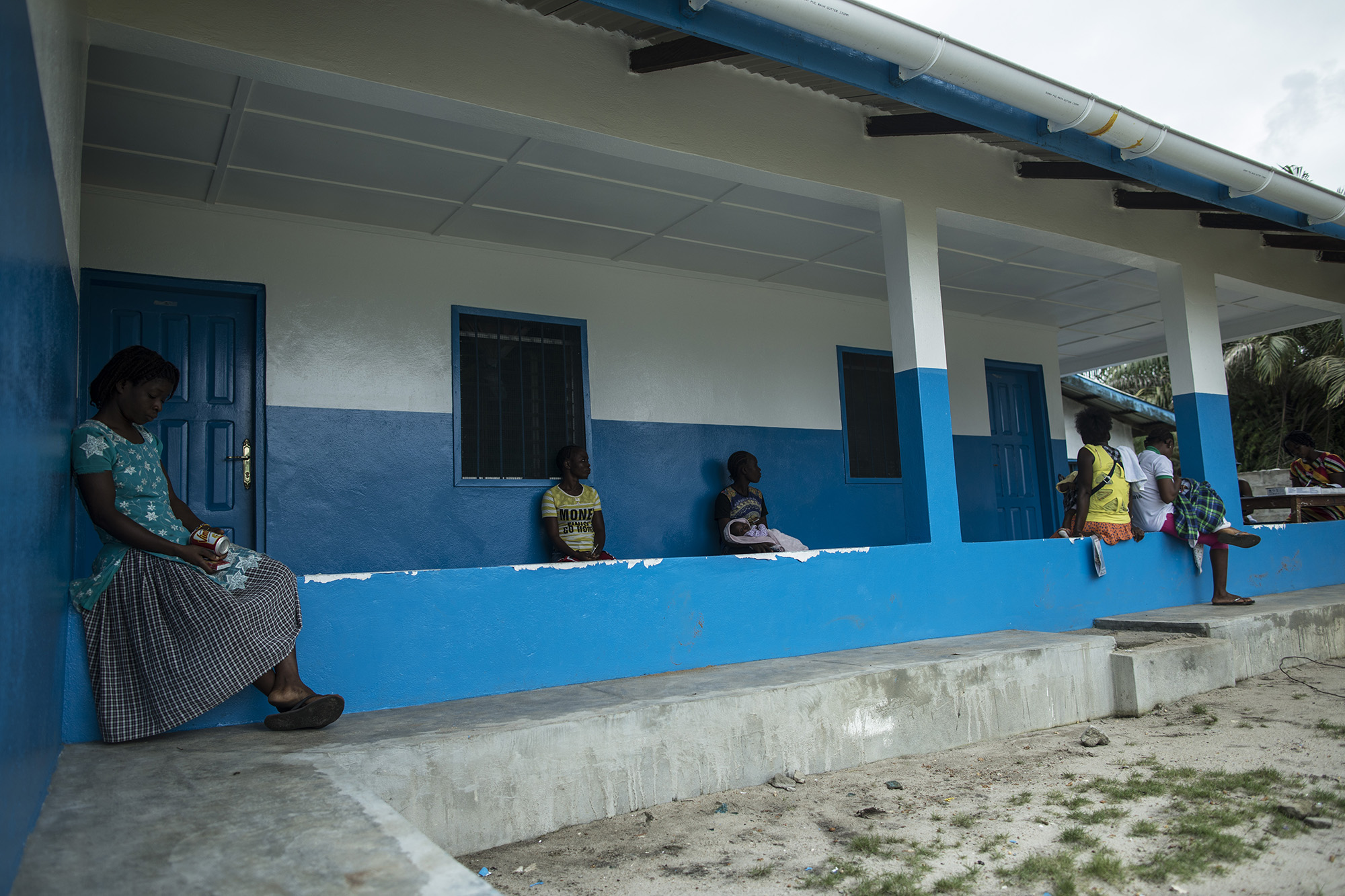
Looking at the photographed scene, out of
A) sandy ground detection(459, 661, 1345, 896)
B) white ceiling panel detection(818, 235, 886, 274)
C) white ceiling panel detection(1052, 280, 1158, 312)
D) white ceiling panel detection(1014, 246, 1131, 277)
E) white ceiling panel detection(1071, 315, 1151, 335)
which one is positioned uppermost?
white ceiling panel detection(818, 235, 886, 274)

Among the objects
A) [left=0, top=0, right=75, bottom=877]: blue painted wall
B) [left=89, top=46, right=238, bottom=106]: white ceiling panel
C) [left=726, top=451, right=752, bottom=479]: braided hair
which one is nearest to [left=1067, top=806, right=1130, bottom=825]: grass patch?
[left=0, top=0, right=75, bottom=877]: blue painted wall

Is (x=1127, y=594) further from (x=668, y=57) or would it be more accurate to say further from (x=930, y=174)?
(x=668, y=57)

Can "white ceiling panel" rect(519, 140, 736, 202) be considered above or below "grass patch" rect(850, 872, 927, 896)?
above

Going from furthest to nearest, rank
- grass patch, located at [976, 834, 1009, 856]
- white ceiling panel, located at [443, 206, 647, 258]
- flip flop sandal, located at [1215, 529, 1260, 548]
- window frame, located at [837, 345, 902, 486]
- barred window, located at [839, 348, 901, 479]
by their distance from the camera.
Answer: barred window, located at [839, 348, 901, 479]
window frame, located at [837, 345, 902, 486]
flip flop sandal, located at [1215, 529, 1260, 548]
white ceiling panel, located at [443, 206, 647, 258]
grass patch, located at [976, 834, 1009, 856]

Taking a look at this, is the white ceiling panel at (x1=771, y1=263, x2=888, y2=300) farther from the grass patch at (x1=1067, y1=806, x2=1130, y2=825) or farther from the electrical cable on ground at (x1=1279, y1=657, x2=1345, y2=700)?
the grass patch at (x1=1067, y1=806, x2=1130, y2=825)

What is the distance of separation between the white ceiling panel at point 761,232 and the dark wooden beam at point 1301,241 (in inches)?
164

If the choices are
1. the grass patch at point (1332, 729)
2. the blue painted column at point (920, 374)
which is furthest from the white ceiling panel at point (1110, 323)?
the grass patch at point (1332, 729)

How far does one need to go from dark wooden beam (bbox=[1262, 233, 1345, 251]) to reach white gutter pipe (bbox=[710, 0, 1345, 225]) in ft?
5.08

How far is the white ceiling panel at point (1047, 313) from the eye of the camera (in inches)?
352

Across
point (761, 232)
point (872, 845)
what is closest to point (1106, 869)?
point (872, 845)

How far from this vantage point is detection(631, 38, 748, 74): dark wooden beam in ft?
14.1

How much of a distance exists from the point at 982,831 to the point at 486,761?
68.8 inches

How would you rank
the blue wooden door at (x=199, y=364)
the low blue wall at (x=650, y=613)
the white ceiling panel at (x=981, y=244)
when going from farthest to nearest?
the white ceiling panel at (x=981, y=244) < the blue wooden door at (x=199, y=364) < the low blue wall at (x=650, y=613)

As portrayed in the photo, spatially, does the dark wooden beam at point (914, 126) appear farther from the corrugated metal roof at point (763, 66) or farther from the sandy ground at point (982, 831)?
the sandy ground at point (982, 831)
